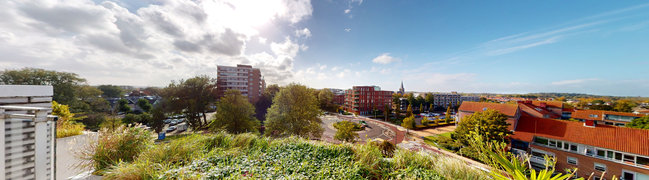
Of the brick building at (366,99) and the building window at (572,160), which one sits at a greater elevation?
the brick building at (366,99)

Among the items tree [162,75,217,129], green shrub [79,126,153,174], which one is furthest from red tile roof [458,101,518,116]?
tree [162,75,217,129]

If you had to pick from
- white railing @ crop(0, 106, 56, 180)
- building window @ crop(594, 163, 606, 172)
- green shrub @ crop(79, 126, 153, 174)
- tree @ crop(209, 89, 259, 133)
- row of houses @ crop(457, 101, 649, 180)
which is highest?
white railing @ crop(0, 106, 56, 180)

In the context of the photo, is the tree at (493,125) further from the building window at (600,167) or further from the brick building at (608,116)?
the brick building at (608,116)

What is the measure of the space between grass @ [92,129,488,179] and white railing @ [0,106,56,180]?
26.0 inches

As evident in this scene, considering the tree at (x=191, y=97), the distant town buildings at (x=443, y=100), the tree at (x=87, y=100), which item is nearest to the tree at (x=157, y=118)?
the tree at (x=191, y=97)

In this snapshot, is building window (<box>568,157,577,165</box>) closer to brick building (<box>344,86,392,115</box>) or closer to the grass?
the grass

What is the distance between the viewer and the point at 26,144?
1842mm

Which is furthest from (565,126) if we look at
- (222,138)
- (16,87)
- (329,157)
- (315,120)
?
(16,87)

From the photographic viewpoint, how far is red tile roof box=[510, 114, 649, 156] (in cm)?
994

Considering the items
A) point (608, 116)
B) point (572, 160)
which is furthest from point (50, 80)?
point (608, 116)

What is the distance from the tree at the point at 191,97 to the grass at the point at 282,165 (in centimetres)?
1493

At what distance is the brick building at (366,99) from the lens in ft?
121

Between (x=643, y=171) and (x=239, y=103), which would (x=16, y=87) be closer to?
(x=239, y=103)

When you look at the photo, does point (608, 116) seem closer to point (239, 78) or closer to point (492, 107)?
point (492, 107)
